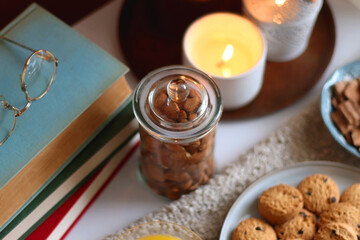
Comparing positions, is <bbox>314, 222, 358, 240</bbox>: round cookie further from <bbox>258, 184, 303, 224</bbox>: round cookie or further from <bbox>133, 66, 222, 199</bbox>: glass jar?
<bbox>133, 66, 222, 199</bbox>: glass jar

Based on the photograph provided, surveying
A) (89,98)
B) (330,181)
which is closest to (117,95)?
(89,98)

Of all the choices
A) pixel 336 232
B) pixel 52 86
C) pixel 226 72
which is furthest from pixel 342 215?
pixel 52 86

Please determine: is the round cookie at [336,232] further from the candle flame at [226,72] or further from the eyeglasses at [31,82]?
the eyeglasses at [31,82]

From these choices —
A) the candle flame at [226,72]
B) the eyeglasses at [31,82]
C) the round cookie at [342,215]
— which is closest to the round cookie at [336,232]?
the round cookie at [342,215]

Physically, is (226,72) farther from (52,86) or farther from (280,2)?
(52,86)

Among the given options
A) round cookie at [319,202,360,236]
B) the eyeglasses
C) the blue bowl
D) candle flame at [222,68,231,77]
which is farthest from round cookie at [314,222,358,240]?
the eyeglasses
